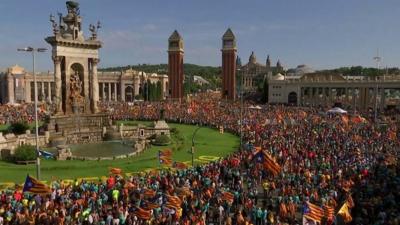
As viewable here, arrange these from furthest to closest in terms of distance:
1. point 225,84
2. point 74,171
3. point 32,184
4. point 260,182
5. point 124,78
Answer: point 124,78 → point 225,84 → point 74,171 → point 260,182 → point 32,184

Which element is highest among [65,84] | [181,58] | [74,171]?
[181,58]

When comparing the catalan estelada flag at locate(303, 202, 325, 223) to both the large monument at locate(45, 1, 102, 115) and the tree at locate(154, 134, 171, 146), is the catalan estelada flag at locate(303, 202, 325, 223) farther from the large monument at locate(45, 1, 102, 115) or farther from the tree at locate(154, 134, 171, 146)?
the large monument at locate(45, 1, 102, 115)

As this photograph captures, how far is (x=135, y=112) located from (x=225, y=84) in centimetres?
4218

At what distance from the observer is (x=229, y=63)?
104 metres

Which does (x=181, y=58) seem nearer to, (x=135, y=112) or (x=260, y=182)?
(x=135, y=112)

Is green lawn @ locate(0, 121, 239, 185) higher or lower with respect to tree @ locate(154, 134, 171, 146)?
lower

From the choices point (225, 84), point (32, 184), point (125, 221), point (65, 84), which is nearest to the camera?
point (125, 221)

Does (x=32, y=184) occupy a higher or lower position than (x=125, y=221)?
higher

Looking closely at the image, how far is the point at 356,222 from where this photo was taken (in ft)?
56.6

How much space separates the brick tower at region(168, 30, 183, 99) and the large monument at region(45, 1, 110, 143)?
59800 millimetres

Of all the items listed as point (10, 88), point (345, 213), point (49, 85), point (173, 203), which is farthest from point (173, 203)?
point (49, 85)

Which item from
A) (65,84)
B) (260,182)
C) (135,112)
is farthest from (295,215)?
(135,112)

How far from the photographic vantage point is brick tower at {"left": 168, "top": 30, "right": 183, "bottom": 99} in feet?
348

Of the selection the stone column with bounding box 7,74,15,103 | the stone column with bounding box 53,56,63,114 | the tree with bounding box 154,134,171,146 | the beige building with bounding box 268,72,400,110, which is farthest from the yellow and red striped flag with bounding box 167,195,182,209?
the stone column with bounding box 7,74,15,103
